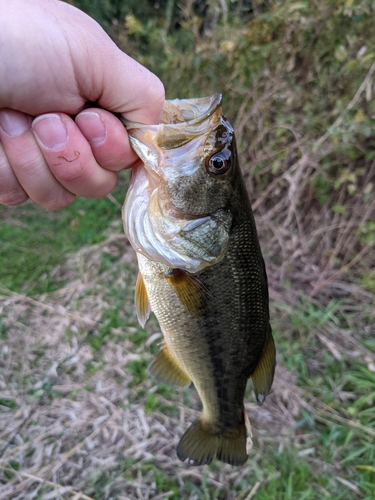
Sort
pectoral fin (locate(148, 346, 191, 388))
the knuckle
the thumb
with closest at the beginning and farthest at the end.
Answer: the thumb
the knuckle
pectoral fin (locate(148, 346, 191, 388))

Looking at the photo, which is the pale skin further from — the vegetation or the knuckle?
the vegetation

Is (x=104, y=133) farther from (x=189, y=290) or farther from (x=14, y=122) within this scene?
(x=189, y=290)

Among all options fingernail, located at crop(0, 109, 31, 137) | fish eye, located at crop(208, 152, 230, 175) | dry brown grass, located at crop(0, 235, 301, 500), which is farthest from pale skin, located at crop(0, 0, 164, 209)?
dry brown grass, located at crop(0, 235, 301, 500)

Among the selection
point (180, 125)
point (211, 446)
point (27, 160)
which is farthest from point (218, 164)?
point (211, 446)

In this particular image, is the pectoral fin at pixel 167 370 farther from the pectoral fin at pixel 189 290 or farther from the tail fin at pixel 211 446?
the pectoral fin at pixel 189 290

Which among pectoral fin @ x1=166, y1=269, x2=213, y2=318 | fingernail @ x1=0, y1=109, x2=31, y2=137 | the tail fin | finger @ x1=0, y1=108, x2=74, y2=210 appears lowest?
the tail fin

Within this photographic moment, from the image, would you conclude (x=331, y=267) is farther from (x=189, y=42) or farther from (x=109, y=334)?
(x=189, y=42)

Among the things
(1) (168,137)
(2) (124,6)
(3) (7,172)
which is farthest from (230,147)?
(2) (124,6)

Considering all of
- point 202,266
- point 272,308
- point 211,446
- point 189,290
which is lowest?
point 272,308
